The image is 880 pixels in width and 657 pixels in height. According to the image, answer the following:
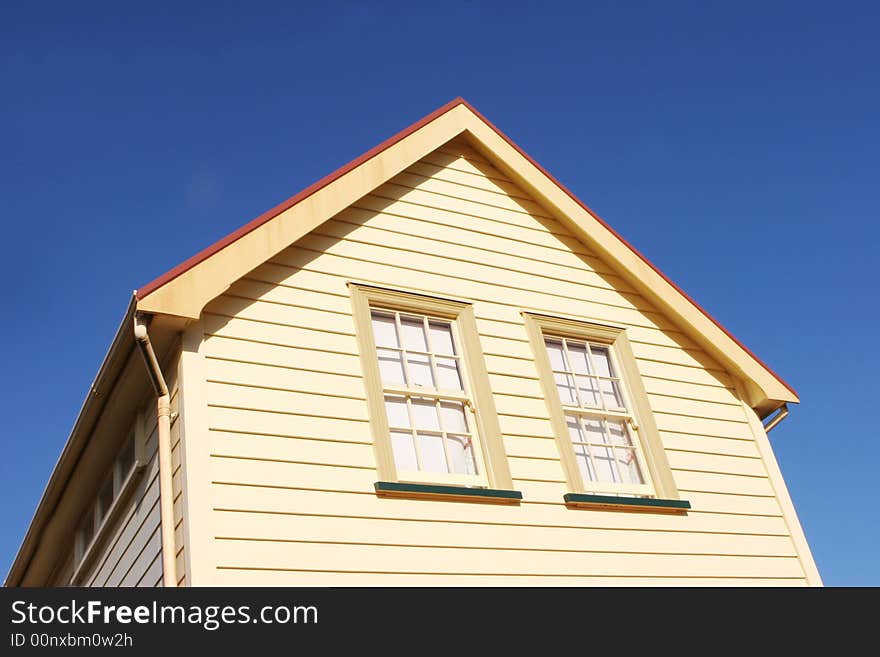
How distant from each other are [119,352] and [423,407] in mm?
2676

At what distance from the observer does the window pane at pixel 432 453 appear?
7797 millimetres

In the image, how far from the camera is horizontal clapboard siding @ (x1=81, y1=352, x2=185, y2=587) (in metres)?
6.84

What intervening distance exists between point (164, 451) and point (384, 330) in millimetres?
2443

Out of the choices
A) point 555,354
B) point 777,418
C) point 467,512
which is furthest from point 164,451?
point 777,418

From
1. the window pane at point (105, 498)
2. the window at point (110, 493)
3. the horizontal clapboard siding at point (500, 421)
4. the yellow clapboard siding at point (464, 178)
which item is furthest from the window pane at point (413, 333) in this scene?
the window pane at point (105, 498)

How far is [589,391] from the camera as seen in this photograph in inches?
366

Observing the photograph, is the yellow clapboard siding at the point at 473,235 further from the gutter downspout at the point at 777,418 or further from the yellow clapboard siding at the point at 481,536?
the yellow clapboard siding at the point at 481,536

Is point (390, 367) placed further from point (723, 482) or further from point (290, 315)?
point (723, 482)

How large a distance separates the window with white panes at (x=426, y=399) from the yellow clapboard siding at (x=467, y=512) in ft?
1.13

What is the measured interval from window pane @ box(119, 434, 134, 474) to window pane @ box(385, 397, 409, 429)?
7.80 feet
